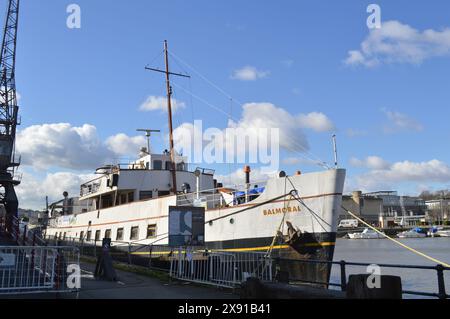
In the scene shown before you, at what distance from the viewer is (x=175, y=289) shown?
41.3 ft

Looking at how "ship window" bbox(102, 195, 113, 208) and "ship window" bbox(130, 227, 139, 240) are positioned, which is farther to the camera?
"ship window" bbox(102, 195, 113, 208)

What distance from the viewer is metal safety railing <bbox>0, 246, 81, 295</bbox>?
1066 cm

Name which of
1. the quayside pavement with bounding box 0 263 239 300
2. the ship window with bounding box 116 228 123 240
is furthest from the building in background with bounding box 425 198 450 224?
the quayside pavement with bounding box 0 263 239 300

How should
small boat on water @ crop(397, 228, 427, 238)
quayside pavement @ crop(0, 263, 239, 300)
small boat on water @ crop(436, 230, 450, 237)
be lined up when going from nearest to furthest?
quayside pavement @ crop(0, 263, 239, 300) → small boat on water @ crop(436, 230, 450, 237) → small boat on water @ crop(397, 228, 427, 238)

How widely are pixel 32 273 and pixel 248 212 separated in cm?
1032

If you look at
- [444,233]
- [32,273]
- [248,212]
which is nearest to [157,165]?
[248,212]

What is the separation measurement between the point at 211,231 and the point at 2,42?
39.1 m

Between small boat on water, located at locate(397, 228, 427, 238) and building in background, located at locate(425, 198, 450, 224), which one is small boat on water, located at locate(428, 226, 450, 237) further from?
building in background, located at locate(425, 198, 450, 224)

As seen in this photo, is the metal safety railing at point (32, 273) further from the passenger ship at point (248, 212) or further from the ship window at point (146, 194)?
the ship window at point (146, 194)

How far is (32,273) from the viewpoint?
11500 mm

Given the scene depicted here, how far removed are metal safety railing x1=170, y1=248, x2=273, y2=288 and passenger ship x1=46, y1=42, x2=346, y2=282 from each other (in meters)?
2.22

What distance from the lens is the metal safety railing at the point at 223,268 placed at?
40.4ft

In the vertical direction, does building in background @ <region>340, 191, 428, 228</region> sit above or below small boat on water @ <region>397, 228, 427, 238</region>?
above

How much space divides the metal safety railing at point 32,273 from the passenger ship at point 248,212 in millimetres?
4667
